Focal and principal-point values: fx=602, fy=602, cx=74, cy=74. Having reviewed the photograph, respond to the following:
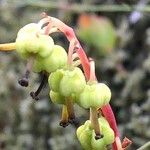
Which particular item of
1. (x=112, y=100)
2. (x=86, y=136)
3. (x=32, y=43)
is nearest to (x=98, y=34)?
(x=112, y=100)

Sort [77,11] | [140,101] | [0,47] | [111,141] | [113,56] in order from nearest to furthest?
[0,47]
[111,141]
[140,101]
[113,56]
[77,11]

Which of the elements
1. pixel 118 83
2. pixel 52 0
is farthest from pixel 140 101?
pixel 52 0

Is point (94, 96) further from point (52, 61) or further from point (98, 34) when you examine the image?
point (98, 34)

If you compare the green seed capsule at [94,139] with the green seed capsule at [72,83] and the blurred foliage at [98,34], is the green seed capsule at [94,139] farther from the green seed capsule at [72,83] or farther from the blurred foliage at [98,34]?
the blurred foliage at [98,34]

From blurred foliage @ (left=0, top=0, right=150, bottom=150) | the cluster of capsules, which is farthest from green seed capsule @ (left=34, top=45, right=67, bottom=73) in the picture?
blurred foliage @ (left=0, top=0, right=150, bottom=150)

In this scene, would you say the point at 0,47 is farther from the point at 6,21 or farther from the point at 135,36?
the point at 6,21

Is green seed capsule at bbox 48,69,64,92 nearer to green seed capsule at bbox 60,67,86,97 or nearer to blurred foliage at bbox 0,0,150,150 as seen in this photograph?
green seed capsule at bbox 60,67,86,97
